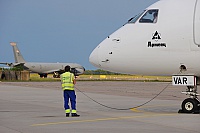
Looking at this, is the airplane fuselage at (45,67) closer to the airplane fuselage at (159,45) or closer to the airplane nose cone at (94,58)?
the airplane nose cone at (94,58)

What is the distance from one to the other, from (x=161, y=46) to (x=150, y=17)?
128 centimetres

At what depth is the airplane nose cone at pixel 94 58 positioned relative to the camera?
17344 mm

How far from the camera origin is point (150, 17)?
56.1 feet

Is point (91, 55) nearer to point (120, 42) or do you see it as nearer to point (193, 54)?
point (120, 42)

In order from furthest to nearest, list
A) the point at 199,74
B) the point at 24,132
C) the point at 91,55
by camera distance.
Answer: the point at 91,55 → the point at 199,74 → the point at 24,132

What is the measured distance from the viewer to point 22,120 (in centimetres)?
1496

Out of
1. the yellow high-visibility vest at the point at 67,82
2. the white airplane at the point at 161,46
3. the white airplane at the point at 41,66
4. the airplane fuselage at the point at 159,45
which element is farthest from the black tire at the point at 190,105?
the white airplane at the point at 41,66

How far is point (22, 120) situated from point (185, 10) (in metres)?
6.43

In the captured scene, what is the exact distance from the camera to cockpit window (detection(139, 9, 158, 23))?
55.6ft

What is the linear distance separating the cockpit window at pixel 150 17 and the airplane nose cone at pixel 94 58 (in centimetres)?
196

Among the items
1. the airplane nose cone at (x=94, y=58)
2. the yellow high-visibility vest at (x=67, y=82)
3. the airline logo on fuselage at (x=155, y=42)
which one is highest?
the airline logo on fuselage at (x=155, y=42)

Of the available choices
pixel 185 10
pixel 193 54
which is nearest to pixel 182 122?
pixel 193 54

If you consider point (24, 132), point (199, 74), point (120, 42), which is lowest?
point (24, 132)

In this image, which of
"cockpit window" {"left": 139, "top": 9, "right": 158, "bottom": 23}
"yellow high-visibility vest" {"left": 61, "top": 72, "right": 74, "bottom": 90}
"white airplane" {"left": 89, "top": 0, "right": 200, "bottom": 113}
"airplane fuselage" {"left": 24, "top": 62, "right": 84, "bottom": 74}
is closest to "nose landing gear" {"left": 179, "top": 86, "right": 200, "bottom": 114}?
"white airplane" {"left": 89, "top": 0, "right": 200, "bottom": 113}
